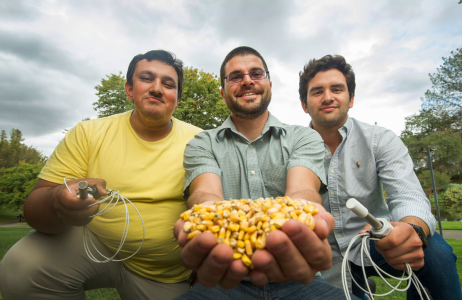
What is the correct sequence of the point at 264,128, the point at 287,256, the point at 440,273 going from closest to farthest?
1. the point at 287,256
2. the point at 440,273
3. the point at 264,128

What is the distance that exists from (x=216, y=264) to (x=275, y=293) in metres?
0.72

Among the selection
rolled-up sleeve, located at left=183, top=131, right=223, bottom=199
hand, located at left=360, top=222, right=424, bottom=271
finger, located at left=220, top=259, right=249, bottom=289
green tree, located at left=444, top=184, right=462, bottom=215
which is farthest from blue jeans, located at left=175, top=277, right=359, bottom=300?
green tree, located at left=444, top=184, right=462, bottom=215

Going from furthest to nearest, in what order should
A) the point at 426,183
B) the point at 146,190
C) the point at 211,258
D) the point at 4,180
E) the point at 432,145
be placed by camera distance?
the point at 432,145, the point at 426,183, the point at 4,180, the point at 146,190, the point at 211,258

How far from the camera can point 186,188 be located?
2.36m

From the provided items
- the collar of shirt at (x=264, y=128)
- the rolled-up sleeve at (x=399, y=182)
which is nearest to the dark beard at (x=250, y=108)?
the collar of shirt at (x=264, y=128)

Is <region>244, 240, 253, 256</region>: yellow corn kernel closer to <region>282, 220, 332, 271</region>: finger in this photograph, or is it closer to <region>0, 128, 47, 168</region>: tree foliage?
<region>282, 220, 332, 271</region>: finger

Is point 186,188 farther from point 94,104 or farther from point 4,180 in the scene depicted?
point 4,180

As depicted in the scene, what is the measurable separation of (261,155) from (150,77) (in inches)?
55.5

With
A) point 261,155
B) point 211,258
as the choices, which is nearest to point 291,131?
point 261,155

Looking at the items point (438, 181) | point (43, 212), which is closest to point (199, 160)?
point (43, 212)

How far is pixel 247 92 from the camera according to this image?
2615 mm

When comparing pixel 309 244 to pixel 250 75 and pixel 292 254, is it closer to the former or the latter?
pixel 292 254

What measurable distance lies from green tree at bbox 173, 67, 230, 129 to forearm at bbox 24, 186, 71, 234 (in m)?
14.0

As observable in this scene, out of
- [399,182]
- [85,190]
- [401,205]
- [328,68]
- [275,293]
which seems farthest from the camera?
[328,68]
